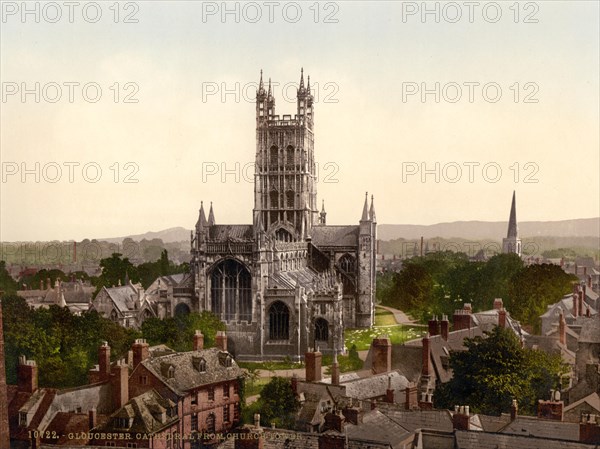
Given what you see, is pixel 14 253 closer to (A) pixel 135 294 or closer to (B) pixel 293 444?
(A) pixel 135 294

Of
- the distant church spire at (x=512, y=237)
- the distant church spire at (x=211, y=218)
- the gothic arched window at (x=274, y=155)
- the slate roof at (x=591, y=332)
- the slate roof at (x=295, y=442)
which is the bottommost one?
the slate roof at (x=295, y=442)

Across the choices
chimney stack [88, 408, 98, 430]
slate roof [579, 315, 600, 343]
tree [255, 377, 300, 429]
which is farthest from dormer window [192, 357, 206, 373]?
slate roof [579, 315, 600, 343]

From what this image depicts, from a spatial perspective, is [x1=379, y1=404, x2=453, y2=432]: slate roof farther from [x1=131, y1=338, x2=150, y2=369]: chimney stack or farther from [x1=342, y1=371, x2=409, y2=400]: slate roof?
[x1=131, y1=338, x2=150, y2=369]: chimney stack

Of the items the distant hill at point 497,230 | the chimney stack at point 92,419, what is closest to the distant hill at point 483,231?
the distant hill at point 497,230

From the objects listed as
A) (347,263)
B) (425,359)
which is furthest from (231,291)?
(347,263)

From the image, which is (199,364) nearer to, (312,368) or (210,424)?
(210,424)

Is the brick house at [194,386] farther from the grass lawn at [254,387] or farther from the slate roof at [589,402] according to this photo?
the slate roof at [589,402]

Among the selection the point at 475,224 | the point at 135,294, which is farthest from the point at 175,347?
the point at 475,224
